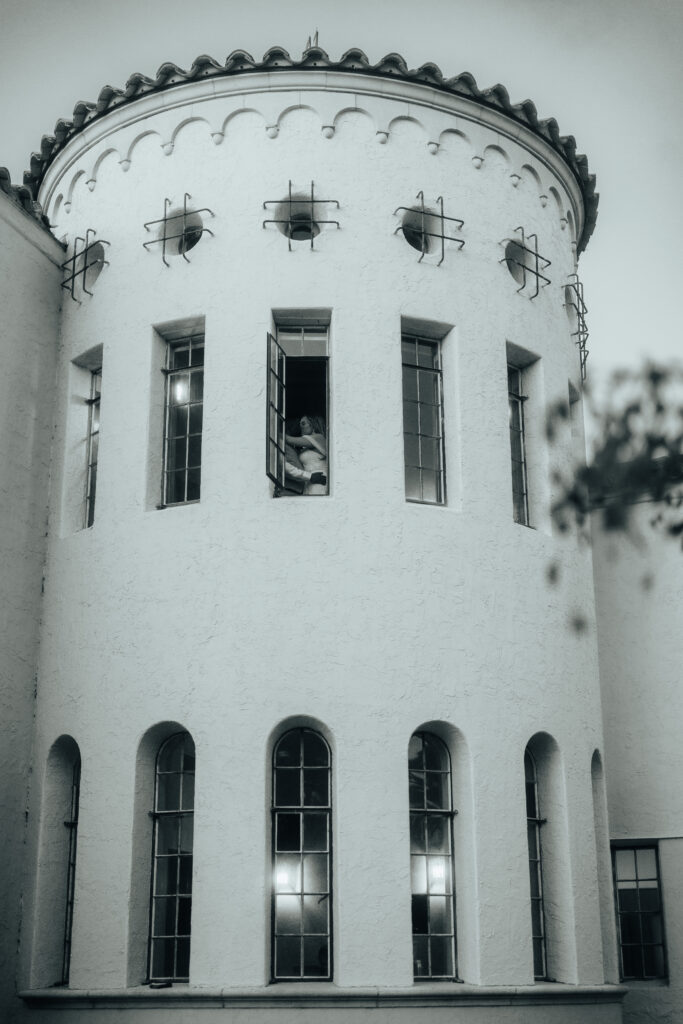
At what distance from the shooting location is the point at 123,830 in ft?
46.4

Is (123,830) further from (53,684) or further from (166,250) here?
(166,250)

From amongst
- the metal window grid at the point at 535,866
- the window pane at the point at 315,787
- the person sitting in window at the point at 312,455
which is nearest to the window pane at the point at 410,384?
the person sitting in window at the point at 312,455

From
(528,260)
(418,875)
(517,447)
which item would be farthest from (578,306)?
(418,875)

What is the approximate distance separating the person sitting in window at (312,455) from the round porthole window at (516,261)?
3196mm

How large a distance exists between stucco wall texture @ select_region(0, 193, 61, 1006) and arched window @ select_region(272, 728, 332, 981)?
295 cm

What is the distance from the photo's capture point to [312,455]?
15.3 metres

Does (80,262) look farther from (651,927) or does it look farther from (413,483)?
(651,927)

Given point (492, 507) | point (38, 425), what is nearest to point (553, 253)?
point (492, 507)

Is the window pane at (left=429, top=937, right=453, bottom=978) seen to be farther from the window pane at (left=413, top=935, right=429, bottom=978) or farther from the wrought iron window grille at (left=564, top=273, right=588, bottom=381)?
the wrought iron window grille at (left=564, top=273, right=588, bottom=381)

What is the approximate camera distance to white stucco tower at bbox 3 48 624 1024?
543 inches

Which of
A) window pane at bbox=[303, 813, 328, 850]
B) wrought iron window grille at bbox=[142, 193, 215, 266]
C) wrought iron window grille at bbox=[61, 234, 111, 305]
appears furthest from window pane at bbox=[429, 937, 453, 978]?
wrought iron window grille at bbox=[61, 234, 111, 305]

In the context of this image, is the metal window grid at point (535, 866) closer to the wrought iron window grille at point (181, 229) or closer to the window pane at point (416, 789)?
the window pane at point (416, 789)

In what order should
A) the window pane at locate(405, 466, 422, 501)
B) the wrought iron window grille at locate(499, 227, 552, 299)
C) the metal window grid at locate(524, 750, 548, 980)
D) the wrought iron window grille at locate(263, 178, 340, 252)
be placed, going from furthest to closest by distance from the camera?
the wrought iron window grille at locate(499, 227, 552, 299) < the wrought iron window grille at locate(263, 178, 340, 252) < the window pane at locate(405, 466, 422, 501) < the metal window grid at locate(524, 750, 548, 980)

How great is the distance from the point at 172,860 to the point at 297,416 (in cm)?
527
